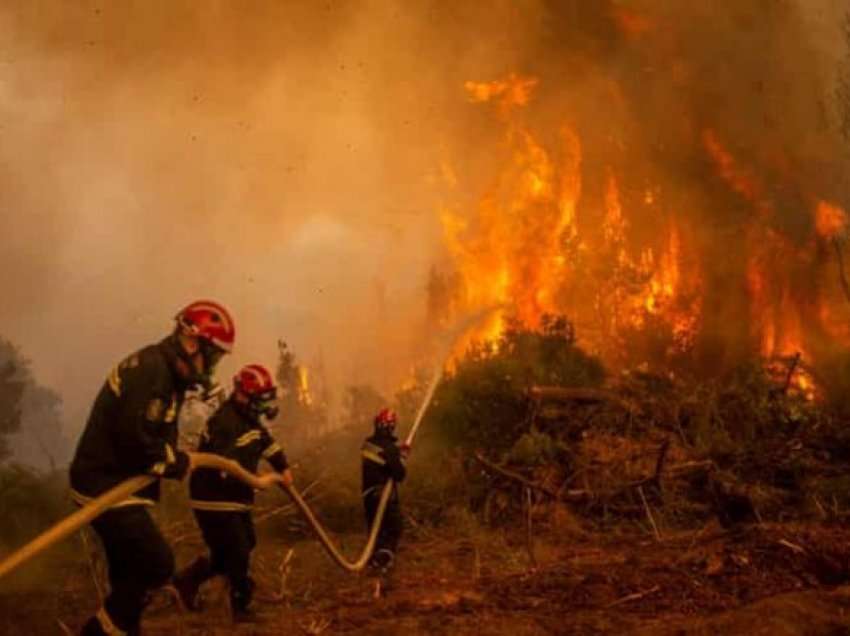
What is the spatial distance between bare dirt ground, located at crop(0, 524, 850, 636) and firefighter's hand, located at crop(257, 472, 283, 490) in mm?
1103

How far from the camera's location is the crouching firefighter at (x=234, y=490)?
6.65 meters

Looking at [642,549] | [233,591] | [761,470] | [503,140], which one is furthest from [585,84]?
[233,591]

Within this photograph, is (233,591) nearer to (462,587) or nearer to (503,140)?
(462,587)

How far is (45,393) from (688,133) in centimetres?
6622

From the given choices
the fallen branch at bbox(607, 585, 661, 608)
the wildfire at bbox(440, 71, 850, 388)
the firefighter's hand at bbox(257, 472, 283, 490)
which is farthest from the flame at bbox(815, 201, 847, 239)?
the firefighter's hand at bbox(257, 472, 283, 490)

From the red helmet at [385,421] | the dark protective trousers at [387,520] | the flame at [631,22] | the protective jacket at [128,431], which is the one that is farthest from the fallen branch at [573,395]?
the flame at [631,22]

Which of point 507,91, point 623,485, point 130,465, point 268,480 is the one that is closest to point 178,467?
point 130,465

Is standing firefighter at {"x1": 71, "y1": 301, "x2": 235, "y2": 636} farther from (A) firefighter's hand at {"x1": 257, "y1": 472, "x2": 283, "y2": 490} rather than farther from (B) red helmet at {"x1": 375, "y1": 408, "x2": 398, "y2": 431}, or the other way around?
(B) red helmet at {"x1": 375, "y1": 408, "x2": 398, "y2": 431}

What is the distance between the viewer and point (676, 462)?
1090cm

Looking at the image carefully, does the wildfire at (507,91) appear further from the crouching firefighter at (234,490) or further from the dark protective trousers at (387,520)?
the crouching firefighter at (234,490)

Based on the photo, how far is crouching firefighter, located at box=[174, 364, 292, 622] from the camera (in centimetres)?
665

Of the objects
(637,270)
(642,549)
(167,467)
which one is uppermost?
(637,270)

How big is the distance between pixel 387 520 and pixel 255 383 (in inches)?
106

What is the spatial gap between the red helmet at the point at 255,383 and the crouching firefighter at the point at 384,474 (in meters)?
2.17
